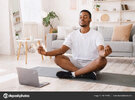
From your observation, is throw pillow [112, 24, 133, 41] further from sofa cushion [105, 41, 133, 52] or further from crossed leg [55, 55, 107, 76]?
crossed leg [55, 55, 107, 76]

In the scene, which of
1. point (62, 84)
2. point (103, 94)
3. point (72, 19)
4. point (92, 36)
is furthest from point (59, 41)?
point (103, 94)

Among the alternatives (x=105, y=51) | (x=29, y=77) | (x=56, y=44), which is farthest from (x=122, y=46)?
(x=29, y=77)

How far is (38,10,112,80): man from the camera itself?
2.76 m

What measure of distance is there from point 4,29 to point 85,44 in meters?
3.15

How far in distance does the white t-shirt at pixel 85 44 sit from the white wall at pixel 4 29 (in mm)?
2856

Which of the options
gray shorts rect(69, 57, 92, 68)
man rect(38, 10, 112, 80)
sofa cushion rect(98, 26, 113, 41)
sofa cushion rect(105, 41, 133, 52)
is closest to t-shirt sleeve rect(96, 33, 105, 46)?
man rect(38, 10, 112, 80)

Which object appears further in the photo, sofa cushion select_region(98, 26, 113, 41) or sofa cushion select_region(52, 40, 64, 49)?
sofa cushion select_region(98, 26, 113, 41)

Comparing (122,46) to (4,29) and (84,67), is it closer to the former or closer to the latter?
(84,67)

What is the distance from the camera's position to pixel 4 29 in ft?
17.6

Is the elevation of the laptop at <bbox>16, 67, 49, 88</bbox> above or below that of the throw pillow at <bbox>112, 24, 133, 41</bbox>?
below

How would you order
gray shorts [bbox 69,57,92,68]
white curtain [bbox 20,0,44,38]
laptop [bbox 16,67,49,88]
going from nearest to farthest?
laptop [bbox 16,67,49,88], gray shorts [bbox 69,57,92,68], white curtain [bbox 20,0,44,38]

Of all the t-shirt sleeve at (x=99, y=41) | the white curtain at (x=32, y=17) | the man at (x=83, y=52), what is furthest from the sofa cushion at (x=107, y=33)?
the white curtain at (x=32, y=17)

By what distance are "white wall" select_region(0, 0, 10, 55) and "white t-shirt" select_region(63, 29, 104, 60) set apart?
2856mm

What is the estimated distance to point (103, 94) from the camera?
52 centimetres
